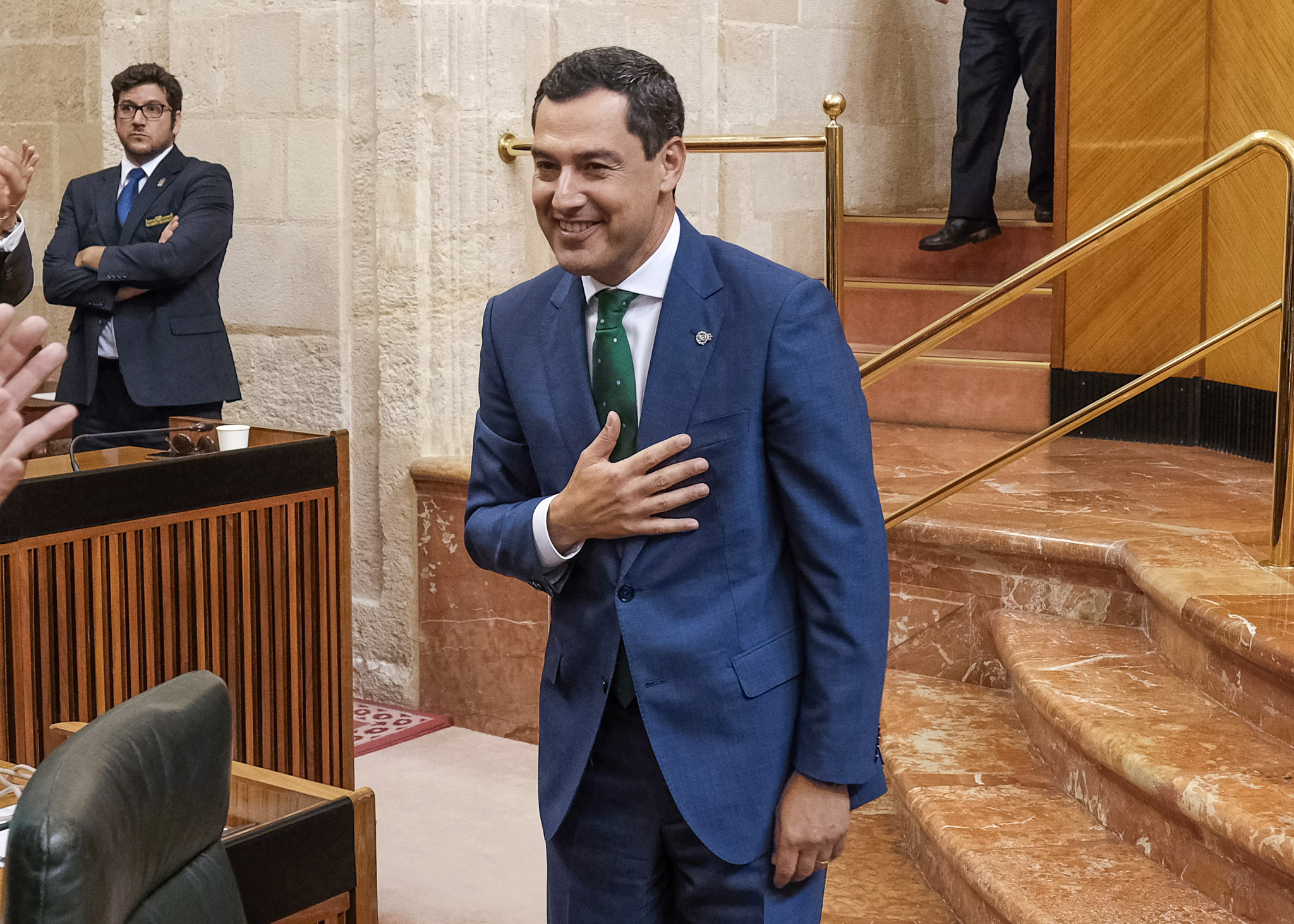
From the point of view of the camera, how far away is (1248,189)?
4.39 meters

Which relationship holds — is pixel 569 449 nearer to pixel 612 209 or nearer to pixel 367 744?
pixel 612 209

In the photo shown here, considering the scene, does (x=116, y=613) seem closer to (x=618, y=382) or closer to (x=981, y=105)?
(x=618, y=382)

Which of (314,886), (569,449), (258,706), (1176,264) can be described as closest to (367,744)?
(258,706)

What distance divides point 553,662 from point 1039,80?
4198mm

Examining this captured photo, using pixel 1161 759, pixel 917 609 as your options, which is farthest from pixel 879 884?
pixel 917 609

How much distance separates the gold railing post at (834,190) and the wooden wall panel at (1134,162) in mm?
1568

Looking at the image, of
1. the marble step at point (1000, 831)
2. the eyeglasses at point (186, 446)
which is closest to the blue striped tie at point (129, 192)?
the eyeglasses at point (186, 446)

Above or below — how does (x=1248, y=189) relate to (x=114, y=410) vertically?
above

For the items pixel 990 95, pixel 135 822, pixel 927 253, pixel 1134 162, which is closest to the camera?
pixel 135 822

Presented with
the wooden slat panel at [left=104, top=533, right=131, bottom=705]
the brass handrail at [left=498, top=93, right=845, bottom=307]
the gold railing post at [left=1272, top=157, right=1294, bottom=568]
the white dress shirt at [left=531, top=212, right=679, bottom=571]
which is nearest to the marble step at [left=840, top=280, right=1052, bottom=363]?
the brass handrail at [left=498, top=93, right=845, bottom=307]

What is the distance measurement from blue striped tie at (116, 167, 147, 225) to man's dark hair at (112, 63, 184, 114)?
182 mm

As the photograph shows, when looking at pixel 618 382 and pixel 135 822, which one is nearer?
pixel 135 822

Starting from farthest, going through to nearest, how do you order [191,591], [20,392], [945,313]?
[945,313] < [191,591] < [20,392]

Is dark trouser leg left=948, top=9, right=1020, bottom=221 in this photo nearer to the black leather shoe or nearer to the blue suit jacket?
the black leather shoe
